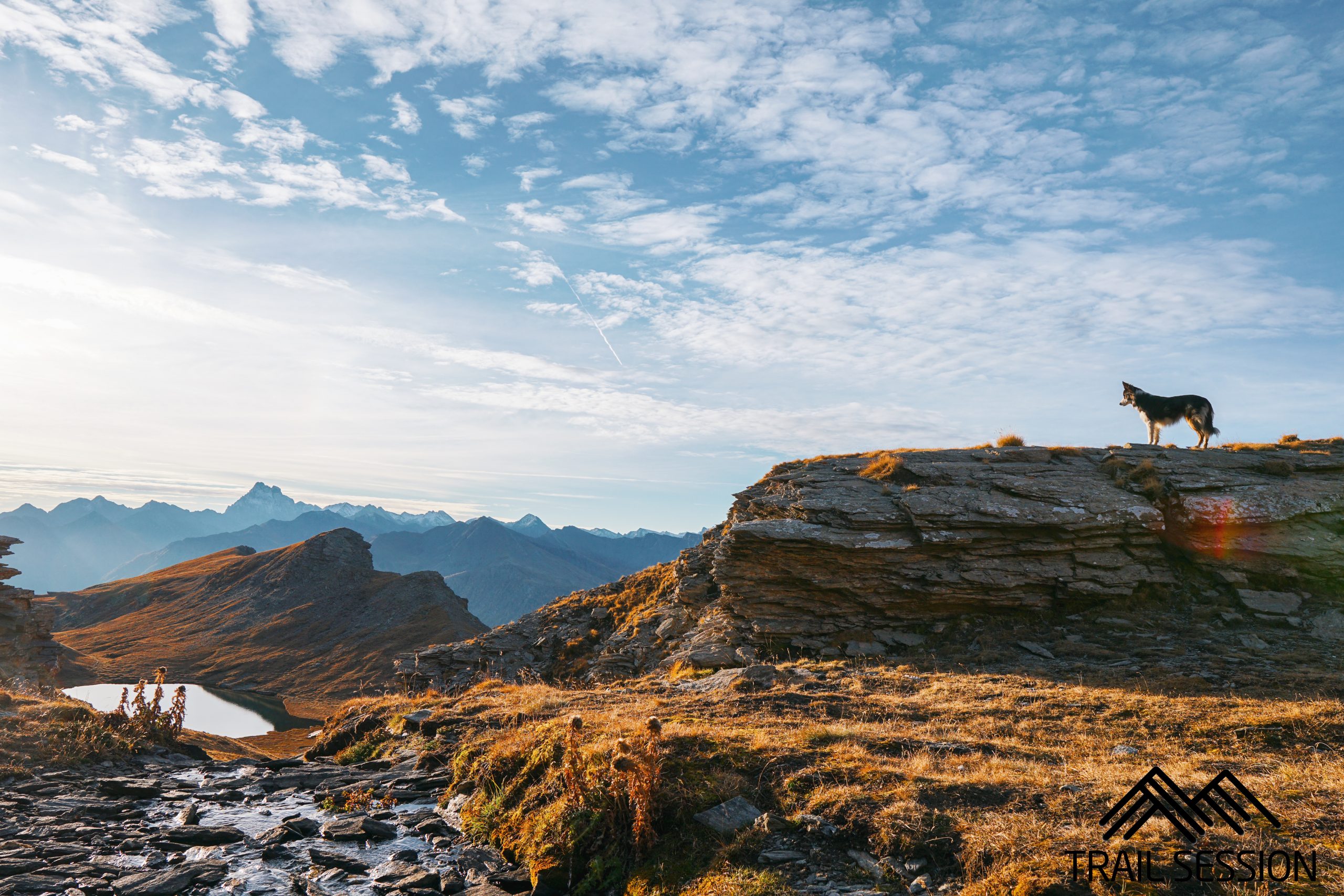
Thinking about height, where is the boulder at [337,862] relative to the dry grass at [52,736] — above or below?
above

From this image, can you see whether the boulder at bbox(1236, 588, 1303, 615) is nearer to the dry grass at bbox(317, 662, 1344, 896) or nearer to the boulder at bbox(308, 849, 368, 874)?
the dry grass at bbox(317, 662, 1344, 896)

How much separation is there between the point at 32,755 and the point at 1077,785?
20475 millimetres

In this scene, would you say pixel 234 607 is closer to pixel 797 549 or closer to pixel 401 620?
pixel 401 620

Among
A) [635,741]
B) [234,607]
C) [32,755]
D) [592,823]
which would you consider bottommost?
[234,607]

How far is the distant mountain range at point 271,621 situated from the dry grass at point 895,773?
10049 cm

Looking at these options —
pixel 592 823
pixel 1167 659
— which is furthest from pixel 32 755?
pixel 1167 659

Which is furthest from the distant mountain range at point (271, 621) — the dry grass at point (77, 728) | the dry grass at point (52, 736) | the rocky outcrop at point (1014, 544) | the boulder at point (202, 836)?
the boulder at point (202, 836)

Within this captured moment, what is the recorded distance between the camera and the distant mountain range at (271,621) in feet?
368

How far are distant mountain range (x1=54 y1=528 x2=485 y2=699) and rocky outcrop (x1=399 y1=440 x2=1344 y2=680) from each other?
93157 mm

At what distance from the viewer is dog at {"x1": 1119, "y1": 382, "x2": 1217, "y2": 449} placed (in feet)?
87.1

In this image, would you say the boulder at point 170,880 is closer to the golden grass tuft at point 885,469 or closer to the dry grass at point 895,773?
the dry grass at point 895,773

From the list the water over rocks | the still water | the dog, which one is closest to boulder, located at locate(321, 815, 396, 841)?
the water over rocks

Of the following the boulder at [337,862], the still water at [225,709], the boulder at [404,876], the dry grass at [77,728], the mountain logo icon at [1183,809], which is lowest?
the still water at [225,709]

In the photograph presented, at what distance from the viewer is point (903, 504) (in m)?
24.0
